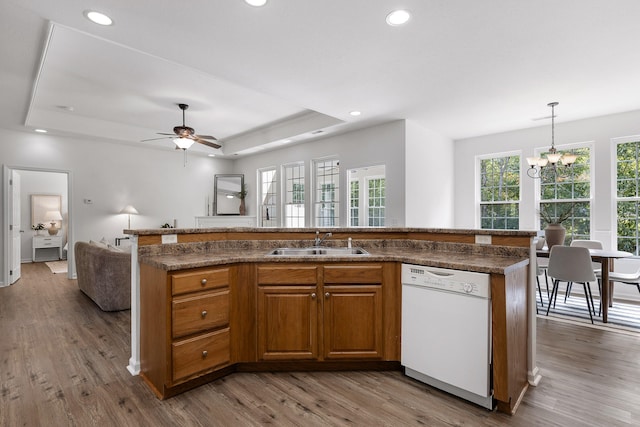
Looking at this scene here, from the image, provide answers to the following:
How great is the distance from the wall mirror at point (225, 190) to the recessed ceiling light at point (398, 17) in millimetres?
6075

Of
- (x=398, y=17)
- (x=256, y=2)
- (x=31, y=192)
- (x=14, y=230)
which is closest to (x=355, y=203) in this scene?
(x=398, y=17)

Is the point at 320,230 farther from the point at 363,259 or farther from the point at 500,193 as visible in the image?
the point at 500,193

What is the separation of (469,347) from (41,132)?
23.3 ft

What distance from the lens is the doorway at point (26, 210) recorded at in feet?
18.1

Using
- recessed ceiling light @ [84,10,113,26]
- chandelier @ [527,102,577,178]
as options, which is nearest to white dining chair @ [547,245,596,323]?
chandelier @ [527,102,577,178]

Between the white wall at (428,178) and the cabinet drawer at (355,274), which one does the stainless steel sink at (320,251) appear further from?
the white wall at (428,178)

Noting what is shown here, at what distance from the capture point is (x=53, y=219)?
27.9ft

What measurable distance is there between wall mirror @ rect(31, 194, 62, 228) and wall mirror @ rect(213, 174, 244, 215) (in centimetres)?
436

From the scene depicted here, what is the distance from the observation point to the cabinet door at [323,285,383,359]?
96.3 inches

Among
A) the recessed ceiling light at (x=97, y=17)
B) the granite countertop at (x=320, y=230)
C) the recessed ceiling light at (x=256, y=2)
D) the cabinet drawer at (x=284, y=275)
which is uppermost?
the recessed ceiling light at (x=256, y=2)

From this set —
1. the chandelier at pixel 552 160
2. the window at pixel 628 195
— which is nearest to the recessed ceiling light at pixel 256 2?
the chandelier at pixel 552 160

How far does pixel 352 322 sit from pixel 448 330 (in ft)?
2.21

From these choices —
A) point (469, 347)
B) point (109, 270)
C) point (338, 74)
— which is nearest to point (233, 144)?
point (109, 270)

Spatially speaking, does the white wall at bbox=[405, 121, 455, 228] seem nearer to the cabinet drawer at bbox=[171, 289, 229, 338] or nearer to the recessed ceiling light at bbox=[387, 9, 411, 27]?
the recessed ceiling light at bbox=[387, 9, 411, 27]
